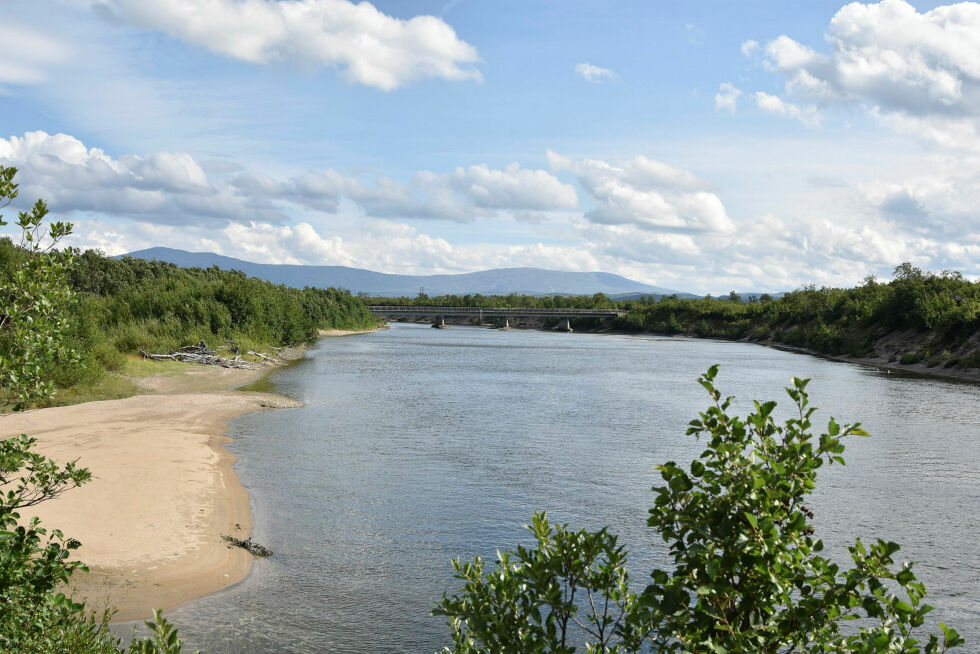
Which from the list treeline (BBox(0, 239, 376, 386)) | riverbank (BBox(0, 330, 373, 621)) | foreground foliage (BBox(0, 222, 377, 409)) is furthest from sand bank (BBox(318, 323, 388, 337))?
riverbank (BBox(0, 330, 373, 621))

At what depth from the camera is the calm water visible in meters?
13.7

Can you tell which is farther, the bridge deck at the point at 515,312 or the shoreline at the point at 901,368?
the bridge deck at the point at 515,312

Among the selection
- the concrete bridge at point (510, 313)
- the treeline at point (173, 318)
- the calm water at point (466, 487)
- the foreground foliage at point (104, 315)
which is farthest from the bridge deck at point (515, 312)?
the calm water at point (466, 487)

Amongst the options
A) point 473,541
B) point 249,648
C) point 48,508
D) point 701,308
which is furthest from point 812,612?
point 701,308

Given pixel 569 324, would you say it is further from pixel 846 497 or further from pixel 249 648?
pixel 249 648

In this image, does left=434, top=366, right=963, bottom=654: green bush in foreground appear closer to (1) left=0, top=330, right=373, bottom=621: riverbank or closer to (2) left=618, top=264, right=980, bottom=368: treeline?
(1) left=0, top=330, right=373, bottom=621: riverbank

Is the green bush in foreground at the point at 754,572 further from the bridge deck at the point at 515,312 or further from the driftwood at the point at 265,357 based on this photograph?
the bridge deck at the point at 515,312

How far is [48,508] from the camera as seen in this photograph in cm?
1600

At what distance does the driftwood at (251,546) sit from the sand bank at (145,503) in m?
0.19

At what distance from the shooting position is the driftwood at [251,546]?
642 inches

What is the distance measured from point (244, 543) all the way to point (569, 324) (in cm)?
15305

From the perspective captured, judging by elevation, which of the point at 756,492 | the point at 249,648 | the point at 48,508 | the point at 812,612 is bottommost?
the point at 249,648

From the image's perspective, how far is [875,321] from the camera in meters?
86.4

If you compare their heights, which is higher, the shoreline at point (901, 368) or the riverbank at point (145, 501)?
the shoreline at point (901, 368)
